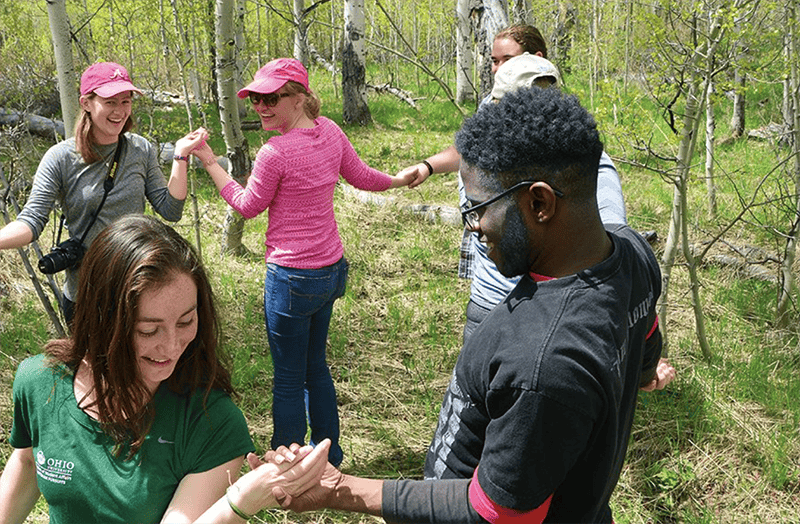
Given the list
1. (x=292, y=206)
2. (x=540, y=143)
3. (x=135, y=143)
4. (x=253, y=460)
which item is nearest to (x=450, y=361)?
(x=292, y=206)

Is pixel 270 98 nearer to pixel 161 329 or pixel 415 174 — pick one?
pixel 415 174

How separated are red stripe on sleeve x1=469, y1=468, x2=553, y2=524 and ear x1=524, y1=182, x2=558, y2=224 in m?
0.55

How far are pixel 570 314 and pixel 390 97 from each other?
15399 millimetres

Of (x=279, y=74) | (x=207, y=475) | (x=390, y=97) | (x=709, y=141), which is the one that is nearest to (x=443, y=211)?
(x=709, y=141)

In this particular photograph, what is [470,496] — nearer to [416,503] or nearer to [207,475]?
[416,503]

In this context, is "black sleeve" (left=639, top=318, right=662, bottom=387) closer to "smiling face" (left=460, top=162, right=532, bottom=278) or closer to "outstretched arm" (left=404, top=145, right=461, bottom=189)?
"smiling face" (left=460, top=162, right=532, bottom=278)

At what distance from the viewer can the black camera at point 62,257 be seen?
10.0 feet

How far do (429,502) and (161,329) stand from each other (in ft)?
2.50

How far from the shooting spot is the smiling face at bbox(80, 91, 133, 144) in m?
3.18

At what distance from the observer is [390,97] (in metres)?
16.2

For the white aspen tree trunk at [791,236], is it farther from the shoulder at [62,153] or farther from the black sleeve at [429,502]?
the shoulder at [62,153]

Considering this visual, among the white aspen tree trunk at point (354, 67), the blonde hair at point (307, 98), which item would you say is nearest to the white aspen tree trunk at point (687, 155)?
the blonde hair at point (307, 98)

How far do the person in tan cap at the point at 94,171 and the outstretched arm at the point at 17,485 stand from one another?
1471 millimetres

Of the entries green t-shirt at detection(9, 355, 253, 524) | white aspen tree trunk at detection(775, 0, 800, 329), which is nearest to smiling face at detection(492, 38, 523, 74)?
white aspen tree trunk at detection(775, 0, 800, 329)
